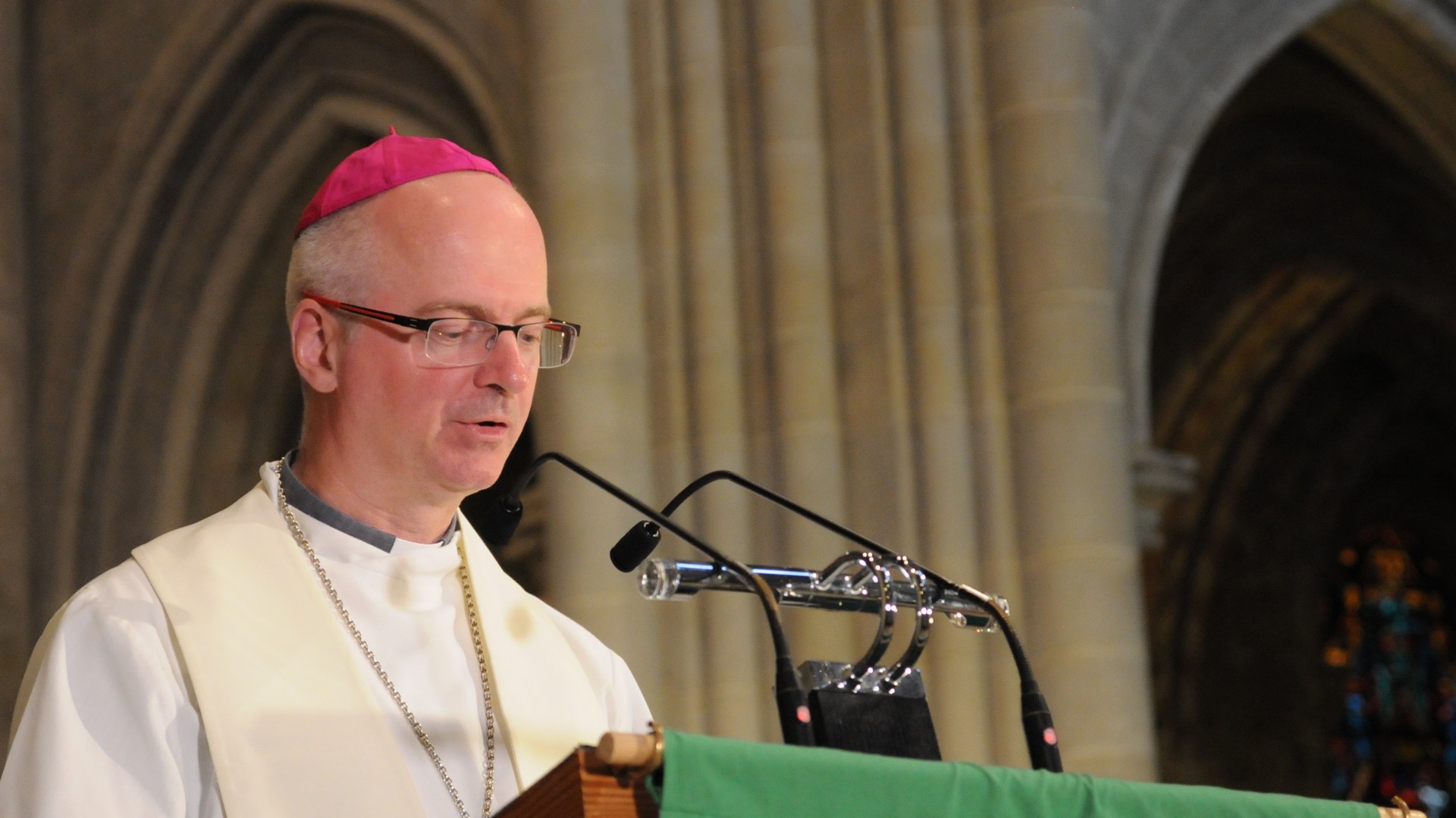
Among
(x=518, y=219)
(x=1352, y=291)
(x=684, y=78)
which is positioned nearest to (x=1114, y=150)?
(x=684, y=78)

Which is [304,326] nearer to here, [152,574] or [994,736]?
[152,574]

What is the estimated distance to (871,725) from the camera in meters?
1.89

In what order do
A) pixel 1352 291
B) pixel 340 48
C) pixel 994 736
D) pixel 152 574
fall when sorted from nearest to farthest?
pixel 152 574 < pixel 994 736 < pixel 340 48 < pixel 1352 291

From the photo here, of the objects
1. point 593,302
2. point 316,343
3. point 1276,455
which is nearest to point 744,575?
point 316,343

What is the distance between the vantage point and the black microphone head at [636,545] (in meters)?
2.08

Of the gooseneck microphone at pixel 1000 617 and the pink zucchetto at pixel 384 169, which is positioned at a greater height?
the pink zucchetto at pixel 384 169

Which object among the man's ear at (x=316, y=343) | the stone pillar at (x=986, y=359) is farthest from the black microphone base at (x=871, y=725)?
the stone pillar at (x=986, y=359)

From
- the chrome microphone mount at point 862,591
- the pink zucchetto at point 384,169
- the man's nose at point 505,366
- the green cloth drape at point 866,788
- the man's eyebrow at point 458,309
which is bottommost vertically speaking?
the green cloth drape at point 866,788

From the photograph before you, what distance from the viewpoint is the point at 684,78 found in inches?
258

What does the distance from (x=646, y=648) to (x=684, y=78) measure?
79.0 inches

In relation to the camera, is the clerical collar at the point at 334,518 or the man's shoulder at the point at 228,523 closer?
the man's shoulder at the point at 228,523

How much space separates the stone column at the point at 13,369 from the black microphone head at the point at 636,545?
7.40 meters

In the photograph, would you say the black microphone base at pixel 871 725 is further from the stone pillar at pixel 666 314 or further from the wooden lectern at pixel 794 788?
the stone pillar at pixel 666 314

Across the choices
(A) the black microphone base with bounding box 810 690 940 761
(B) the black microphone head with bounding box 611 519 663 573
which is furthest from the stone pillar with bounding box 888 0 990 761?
(A) the black microphone base with bounding box 810 690 940 761
